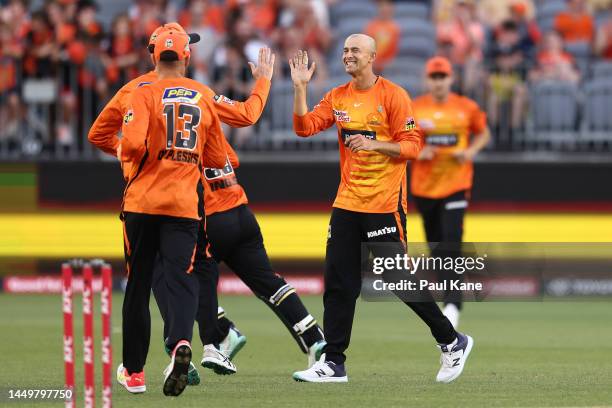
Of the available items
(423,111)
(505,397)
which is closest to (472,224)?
(423,111)

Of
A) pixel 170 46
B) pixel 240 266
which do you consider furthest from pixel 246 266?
pixel 170 46

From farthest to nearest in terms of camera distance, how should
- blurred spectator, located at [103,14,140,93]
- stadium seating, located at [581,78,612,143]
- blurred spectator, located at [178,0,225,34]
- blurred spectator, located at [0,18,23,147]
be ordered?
blurred spectator, located at [178,0,225,34] < blurred spectator, located at [0,18,23,147] < blurred spectator, located at [103,14,140,93] < stadium seating, located at [581,78,612,143]

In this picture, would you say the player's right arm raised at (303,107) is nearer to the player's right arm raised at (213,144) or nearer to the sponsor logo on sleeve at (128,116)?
the player's right arm raised at (213,144)

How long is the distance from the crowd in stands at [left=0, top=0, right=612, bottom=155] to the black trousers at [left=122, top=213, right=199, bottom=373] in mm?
9697

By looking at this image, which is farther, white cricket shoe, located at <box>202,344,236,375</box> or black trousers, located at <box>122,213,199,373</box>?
white cricket shoe, located at <box>202,344,236,375</box>

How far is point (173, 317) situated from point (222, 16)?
11974mm

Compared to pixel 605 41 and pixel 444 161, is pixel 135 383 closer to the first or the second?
pixel 444 161

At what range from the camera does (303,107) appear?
34.1ft

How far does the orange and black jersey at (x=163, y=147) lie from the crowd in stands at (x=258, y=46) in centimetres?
966

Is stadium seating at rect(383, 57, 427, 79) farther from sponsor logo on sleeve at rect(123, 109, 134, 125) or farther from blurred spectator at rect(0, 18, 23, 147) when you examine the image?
sponsor logo on sleeve at rect(123, 109, 134, 125)

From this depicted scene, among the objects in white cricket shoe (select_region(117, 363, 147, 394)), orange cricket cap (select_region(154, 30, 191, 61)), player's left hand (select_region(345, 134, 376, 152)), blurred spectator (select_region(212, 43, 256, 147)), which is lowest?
white cricket shoe (select_region(117, 363, 147, 394))

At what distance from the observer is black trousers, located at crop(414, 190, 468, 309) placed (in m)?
14.8

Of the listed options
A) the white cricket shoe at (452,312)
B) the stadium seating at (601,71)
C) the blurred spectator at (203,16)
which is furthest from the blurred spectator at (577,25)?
the white cricket shoe at (452,312)

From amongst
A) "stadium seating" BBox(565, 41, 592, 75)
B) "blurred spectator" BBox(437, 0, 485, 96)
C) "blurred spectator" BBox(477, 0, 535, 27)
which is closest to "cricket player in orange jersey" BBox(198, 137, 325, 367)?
"blurred spectator" BBox(437, 0, 485, 96)
